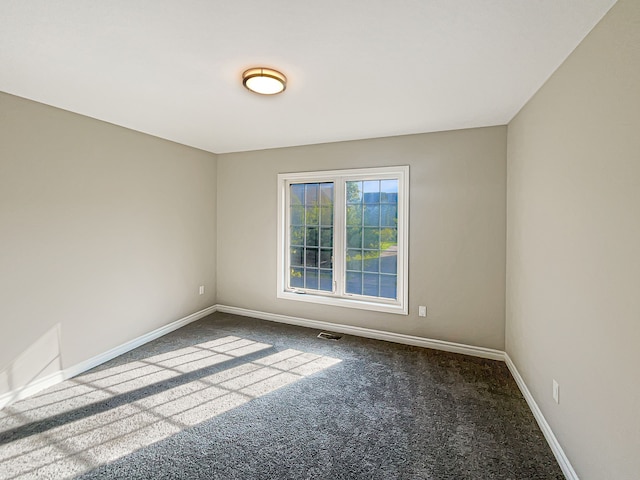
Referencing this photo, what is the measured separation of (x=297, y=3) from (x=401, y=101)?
4.43 ft

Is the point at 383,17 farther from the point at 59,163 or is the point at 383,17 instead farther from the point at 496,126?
the point at 59,163

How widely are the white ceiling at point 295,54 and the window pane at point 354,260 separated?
163 cm

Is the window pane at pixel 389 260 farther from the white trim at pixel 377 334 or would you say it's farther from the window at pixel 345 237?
the white trim at pixel 377 334

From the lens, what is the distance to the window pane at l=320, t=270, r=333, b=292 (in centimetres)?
400

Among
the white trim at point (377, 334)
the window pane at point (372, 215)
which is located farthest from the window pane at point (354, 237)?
the white trim at point (377, 334)

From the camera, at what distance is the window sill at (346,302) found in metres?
3.56

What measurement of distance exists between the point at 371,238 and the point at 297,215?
1.10 m

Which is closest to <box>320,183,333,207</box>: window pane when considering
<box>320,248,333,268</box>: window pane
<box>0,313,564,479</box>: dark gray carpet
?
<box>320,248,333,268</box>: window pane

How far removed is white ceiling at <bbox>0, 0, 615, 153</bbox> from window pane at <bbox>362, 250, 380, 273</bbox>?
5.12 ft

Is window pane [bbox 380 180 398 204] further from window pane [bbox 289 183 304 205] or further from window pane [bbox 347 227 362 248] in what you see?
window pane [bbox 289 183 304 205]

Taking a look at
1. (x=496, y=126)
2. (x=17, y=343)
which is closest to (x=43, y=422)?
(x=17, y=343)

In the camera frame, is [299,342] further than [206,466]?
Yes

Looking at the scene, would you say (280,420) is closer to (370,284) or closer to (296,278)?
(370,284)

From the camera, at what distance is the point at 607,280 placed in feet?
4.59
